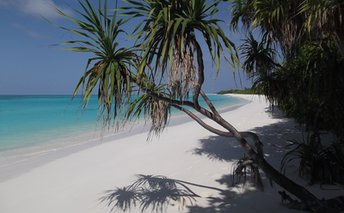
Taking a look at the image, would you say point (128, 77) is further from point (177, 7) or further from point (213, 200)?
point (213, 200)

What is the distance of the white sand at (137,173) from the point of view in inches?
154

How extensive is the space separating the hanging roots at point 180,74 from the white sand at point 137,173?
2019mm

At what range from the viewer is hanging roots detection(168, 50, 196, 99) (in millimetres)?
2406

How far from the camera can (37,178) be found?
550 centimetres

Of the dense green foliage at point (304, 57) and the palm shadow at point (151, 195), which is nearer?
the dense green foliage at point (304, 57)

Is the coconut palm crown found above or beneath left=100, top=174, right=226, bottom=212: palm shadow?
above

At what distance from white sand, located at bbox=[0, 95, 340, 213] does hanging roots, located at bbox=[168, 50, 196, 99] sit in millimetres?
2019

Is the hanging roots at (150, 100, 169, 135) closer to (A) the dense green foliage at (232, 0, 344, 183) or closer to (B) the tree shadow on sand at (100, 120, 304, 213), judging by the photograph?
(B) the tree shadow on sand at (100, 120, 304, 213)

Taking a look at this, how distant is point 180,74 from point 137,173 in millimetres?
3559

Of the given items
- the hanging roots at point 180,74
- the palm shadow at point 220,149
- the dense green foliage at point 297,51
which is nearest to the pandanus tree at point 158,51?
the hanging roots at point 180,74

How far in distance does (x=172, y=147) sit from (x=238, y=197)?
3.79 metres

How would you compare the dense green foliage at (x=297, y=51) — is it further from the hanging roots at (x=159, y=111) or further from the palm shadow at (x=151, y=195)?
the palm shadow at (x=151, y=195)

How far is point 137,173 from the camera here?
5.47m

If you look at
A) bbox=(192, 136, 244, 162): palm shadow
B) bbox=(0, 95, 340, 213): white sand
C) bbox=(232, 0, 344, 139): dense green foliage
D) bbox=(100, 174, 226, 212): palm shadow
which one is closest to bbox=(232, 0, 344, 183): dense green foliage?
bbox=(232, 0, 344, 139): dense green foliage
